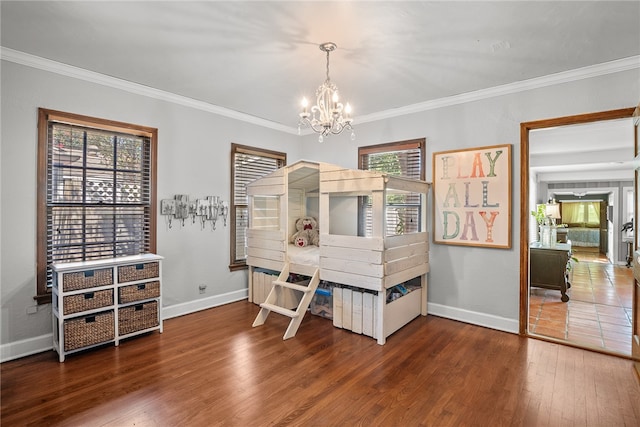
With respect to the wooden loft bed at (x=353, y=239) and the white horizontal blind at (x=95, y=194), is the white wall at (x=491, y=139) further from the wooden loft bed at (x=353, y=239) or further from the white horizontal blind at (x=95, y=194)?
the white horizontal blind at (x=95, y=194)

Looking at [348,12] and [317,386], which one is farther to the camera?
[317,386]

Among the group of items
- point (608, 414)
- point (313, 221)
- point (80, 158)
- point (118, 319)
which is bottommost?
point (608, 414)

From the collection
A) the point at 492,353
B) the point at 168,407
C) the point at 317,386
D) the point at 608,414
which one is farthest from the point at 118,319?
the point at 608,414

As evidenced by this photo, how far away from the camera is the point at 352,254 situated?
336cm

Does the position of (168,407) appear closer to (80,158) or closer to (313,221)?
(80,158)

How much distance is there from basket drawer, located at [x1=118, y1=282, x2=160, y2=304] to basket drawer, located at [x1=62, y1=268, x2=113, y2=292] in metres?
0.16

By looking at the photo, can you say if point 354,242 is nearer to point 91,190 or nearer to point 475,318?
point 475,318

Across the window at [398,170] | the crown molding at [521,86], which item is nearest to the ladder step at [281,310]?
the window at [398,170]

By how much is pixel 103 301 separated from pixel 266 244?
73.7 inches

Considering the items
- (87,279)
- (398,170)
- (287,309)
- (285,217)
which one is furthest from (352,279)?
(87,279)

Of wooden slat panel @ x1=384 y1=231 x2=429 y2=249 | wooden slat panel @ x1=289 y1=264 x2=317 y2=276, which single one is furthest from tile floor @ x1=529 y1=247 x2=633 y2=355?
wooden slat panel @ x1=289 y1=264 x2=317 y2=276

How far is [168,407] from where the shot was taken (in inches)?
86.1

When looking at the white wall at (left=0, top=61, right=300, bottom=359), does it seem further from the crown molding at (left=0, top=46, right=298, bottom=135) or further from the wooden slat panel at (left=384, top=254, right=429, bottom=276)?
the wooden slat panel at (left=384, top=254, right=429, bottom=276)

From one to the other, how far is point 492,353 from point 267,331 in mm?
2239
